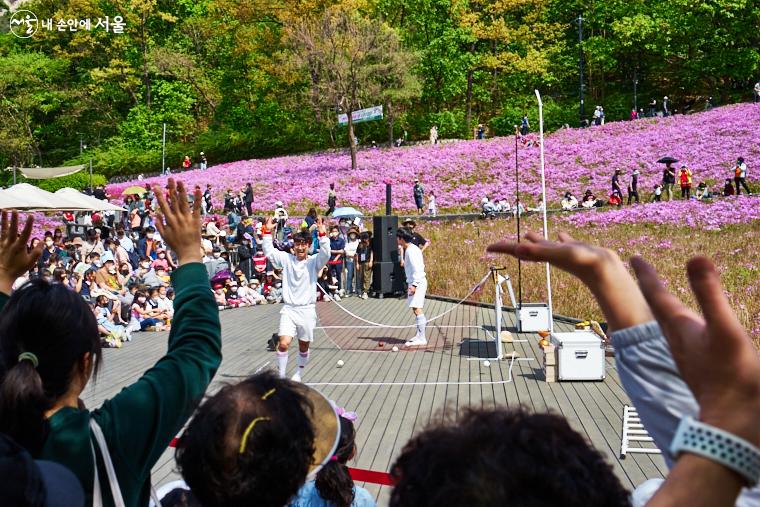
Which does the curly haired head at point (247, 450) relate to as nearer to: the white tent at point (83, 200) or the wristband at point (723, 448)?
the wristband at point (723, 448)

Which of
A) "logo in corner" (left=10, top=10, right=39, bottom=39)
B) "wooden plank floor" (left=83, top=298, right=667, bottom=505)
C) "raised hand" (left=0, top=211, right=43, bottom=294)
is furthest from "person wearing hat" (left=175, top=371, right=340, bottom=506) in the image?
"logo in corner" (left=10, top=10, right=39, bottom=39)

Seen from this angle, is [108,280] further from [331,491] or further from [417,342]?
[331,491]

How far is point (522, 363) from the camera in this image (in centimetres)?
1121

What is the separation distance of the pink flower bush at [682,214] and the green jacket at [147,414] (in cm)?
2248

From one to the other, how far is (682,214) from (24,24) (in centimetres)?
6039

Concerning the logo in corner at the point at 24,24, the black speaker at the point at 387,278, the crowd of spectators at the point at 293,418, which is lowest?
the black speaker at the point at 387,278

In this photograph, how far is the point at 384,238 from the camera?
20844 millimetres

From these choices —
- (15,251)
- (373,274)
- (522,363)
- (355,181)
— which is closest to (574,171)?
(355,181)

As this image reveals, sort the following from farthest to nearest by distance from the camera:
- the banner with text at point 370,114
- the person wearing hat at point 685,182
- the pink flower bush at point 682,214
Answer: the banner with text at point 370,114
the person wearing hat at point 685,182
the pink flower bush at point 682,214

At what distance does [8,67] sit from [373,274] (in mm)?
48546

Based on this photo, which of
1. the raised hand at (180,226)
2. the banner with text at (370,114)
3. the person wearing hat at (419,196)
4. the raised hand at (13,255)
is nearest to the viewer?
the raised hand at (180,226)

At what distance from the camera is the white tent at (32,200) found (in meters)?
17.5

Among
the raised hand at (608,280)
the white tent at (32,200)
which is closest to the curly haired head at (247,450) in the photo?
the raised hand at (608,280)

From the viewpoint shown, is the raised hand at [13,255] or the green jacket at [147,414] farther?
the raised hand at [13,255]
